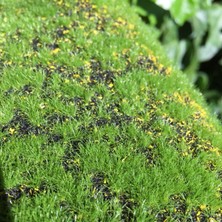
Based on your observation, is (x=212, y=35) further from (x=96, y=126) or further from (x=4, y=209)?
(x=4, y=209)

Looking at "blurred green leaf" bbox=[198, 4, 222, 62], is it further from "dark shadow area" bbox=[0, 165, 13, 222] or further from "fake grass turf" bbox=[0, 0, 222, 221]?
"dark shadow area" bbox=[0, 165, 13, 222]

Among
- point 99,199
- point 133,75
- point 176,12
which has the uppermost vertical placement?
point 176,12

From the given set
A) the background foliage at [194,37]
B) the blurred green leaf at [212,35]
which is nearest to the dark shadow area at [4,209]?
the background foliage at [194,37]

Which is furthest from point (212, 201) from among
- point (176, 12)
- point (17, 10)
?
point (17, 10)

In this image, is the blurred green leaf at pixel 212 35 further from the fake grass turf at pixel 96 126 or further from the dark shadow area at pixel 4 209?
the dark shadow area at pixel 4 209

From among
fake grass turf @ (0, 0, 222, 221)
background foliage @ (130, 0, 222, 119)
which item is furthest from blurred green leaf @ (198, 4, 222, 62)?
fake grass turf @ (0, 0, 222, 221)

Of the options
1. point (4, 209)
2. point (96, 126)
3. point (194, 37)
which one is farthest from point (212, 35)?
point (4, 209)

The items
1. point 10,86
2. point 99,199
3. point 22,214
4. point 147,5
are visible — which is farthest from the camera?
point 147,5

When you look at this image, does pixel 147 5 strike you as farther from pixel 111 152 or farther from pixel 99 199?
A: pixel 99 199
